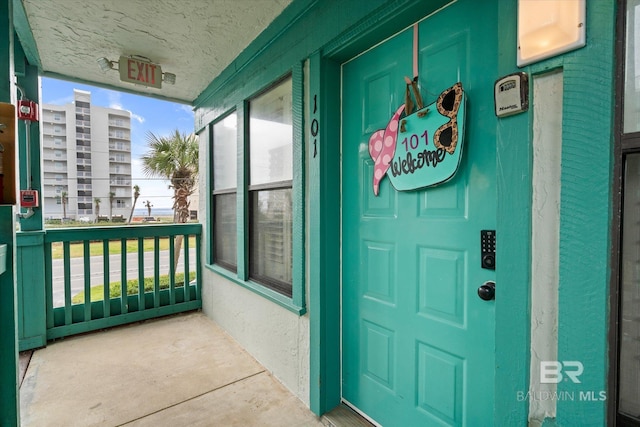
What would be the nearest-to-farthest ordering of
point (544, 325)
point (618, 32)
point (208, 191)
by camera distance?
point (618, 32) < point (544, 325) < point (208, 191)

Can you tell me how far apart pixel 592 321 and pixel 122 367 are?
9.68 feet

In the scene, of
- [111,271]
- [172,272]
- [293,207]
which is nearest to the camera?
[293,207]

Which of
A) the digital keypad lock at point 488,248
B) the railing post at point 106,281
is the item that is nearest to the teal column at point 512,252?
the digital keypad lock at point 488,248

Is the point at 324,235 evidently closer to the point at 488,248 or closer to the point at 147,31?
the point at 488,248

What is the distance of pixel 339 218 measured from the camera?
1812mm

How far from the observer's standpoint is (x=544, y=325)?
85 cm

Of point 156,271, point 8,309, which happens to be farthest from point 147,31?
point 156,271

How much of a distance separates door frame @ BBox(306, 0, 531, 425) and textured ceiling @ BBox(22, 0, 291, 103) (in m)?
0.69

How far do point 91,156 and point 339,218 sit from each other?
32.2 m

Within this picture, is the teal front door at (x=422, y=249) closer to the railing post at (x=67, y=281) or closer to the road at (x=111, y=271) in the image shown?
the road at (x=111, y=271)

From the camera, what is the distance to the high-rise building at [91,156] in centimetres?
2220

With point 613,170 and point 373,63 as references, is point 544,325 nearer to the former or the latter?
point 613,170

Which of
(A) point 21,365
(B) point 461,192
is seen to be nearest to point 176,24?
(B) point 461,192

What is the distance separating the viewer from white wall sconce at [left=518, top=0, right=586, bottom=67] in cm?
76
